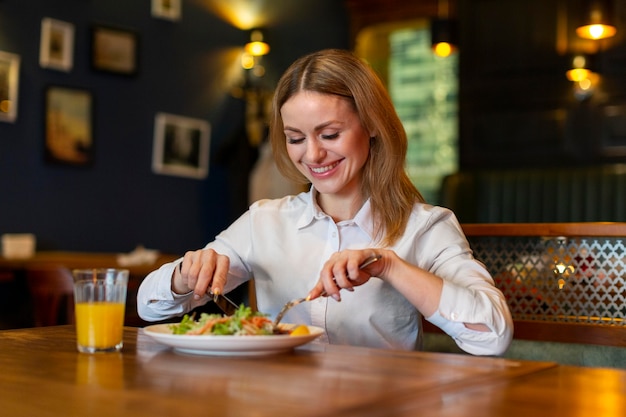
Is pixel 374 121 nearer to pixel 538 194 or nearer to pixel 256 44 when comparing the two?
pixel 538 194

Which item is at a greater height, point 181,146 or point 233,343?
point 181,146

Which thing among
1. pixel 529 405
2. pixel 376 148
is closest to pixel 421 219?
Result: pixel 376 148

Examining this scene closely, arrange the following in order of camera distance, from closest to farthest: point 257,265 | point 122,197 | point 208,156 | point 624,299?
point 257,265 < point 624,299 < point 122,197 < point 208,156

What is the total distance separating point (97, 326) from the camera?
146 centimetres

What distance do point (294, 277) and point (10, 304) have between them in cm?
348

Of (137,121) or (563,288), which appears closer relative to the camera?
→ (563,288)

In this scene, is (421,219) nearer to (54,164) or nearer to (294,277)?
(294,277)

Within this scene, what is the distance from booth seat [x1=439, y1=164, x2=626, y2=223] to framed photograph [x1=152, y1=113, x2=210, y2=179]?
73.1 inches

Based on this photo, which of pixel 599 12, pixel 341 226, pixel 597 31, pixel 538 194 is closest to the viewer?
pixel 341 226

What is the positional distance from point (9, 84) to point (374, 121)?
3822 millimetres

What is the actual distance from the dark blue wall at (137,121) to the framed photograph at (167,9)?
0.05 m

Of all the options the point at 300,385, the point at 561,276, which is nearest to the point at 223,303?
the point at 300,385

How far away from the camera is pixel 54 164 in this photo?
212 inches

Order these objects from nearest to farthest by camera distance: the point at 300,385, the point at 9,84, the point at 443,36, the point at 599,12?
the point at 300,385 < the point at 599,12 < the point at 9,84 < the point at 443,36
